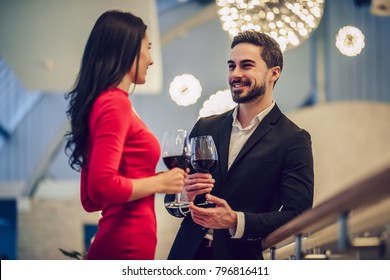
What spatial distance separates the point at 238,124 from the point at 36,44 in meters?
2.44

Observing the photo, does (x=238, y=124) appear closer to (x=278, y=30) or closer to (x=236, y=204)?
(x=236, y=204)

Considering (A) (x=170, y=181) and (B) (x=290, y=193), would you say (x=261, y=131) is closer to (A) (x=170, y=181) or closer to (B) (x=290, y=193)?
(B) (x=290, y=193)

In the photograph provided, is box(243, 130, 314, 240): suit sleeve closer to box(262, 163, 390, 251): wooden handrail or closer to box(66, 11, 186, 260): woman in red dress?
box(262, 163, 390, 251): wooden handrail

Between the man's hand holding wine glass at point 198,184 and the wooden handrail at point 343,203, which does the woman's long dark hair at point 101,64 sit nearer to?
the man's hand holding wine glass at point 198,184

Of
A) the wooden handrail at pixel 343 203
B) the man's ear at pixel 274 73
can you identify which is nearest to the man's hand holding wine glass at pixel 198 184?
the wooden handrail at pixel 343 203

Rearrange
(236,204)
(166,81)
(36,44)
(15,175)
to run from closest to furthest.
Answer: (236,204)
(36,44)
(166,81)
(15,175)

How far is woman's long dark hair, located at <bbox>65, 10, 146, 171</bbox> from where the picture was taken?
162cm

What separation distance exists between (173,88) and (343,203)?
5.53ft

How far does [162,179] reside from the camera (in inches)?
62.1

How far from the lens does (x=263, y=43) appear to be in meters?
2.23

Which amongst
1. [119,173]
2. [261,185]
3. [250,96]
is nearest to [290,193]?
[261,185]

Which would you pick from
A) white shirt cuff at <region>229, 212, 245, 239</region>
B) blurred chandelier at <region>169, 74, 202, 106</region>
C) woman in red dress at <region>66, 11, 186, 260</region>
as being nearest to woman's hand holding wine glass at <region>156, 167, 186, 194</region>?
woman in red dress at <region>66, 11, 186, 260</region>

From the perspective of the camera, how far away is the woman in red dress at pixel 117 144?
1.52 metres
